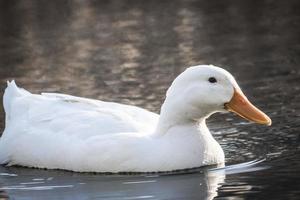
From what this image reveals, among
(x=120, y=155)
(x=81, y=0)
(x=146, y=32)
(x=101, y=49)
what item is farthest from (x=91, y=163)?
(x=81, y=0)

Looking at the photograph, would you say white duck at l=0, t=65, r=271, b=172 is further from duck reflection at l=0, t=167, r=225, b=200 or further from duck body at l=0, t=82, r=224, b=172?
duck reflection at l=0, t=167, r=225, b=200

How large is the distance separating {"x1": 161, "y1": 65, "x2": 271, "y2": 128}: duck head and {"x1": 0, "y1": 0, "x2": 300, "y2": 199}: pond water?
594 mm

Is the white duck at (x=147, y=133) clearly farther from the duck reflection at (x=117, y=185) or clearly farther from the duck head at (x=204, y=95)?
the duck reflection at (x=117, y=185)

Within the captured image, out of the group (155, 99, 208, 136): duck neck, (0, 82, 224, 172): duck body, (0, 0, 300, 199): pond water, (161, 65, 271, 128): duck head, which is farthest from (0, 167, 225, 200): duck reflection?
(161, 65, 271, 128): duck head

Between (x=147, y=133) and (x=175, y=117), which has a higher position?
(x=175, y=117)

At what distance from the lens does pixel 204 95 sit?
11062 mm

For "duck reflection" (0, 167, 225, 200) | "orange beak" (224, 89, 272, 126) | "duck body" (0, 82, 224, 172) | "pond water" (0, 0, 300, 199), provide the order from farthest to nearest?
"orange beak" (224, 89, 272, 126) < "duck body" (0, 82, 224, 172) < "pond water" (0, 0, 300, 199) < "duck reflection" (0, 167, 225, 200)

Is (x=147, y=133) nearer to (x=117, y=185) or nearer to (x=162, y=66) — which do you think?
(x=117, y=185)

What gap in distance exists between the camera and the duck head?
1109 cm

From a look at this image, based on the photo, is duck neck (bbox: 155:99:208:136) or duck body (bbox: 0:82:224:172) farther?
duck neck (bbox: 155:99:208:136)

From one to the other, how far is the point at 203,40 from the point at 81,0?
8.92 metres

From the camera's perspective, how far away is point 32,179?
11273mm

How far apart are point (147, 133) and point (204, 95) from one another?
0.74 meters

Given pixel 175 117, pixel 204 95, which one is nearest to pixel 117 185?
pixel 175 117
